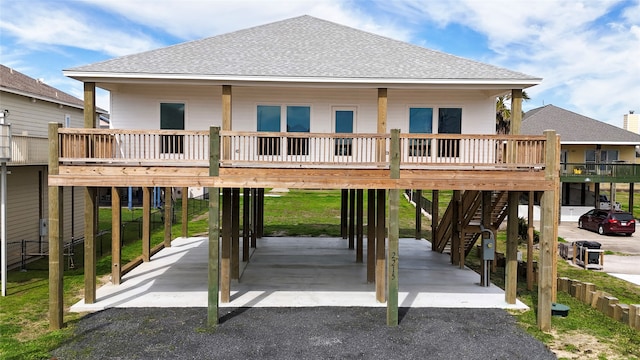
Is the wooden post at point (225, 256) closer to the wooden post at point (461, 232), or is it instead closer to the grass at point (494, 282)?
the grass at point (494, 282)

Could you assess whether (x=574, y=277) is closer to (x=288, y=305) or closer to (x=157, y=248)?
(x=288, y=305)

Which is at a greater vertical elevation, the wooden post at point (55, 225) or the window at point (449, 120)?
the window at point (449, 120)

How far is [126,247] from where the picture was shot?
21453mm

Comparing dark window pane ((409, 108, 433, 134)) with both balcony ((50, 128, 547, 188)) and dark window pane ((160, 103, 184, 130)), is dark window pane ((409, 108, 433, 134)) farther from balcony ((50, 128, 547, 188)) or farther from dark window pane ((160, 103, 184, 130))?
dark window pane ((160, 103, 184, 130))

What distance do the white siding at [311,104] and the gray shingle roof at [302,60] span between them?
985 mm

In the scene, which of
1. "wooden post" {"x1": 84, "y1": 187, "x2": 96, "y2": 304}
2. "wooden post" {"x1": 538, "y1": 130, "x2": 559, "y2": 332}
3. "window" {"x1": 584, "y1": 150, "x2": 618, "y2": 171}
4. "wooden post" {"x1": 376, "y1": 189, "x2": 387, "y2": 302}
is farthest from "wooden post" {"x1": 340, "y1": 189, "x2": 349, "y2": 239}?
"window" {"x1": 584, "y1": 150, "x2": 618, "y2": 171}

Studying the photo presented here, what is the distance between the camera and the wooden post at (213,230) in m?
11.5

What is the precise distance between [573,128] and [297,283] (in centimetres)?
3043

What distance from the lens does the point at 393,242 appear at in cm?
1181

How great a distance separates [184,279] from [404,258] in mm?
9334

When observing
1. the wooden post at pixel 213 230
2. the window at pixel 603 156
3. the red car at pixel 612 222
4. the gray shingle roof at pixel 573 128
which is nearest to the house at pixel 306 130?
the wooden post at pixel 213 230

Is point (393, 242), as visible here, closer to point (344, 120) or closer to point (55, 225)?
point (344, 120)

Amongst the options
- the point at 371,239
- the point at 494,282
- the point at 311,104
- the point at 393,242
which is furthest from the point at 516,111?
the point at 311,104

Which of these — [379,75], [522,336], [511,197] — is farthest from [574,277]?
[379,75]
